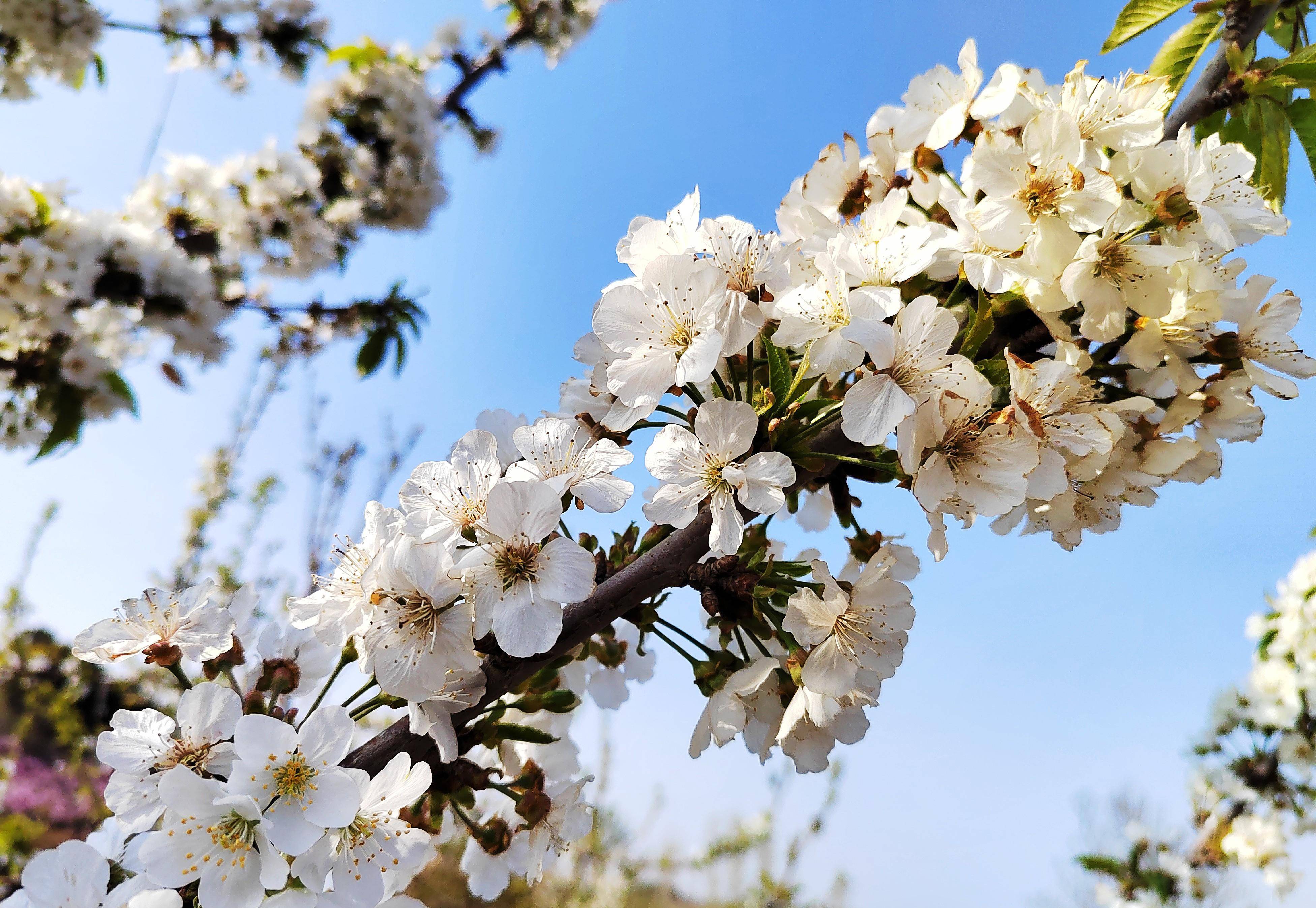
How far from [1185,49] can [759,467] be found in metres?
0.99

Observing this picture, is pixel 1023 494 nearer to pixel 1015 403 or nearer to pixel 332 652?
pixel 1015 403

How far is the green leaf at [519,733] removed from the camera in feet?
2.67

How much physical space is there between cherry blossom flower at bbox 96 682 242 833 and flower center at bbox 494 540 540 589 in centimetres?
30

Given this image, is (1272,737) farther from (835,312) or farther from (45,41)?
(45,41)

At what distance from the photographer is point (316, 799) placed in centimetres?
67

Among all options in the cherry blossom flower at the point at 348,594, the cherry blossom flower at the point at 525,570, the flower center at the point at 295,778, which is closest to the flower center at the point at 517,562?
the cherry blossom flower at the point at 525,570

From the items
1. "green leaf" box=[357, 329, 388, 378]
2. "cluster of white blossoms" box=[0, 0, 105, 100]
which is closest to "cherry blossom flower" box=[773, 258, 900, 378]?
"green leaf" box=[357, 329, 388, 378]

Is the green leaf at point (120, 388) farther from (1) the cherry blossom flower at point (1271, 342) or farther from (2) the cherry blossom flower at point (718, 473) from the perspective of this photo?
(1) the cherry blossom flower at point (1271, 342)

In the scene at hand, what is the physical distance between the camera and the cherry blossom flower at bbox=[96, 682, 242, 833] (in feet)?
2.32

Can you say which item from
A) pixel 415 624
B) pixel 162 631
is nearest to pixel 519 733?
pixel 415 624

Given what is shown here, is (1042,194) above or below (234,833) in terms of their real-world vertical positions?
above

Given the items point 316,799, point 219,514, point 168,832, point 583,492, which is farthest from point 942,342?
point 219,514

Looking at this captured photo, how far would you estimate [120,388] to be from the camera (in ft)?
9.77

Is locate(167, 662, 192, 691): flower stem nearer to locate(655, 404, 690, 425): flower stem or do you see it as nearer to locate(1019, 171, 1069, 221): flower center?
locate(655, 404, 690, 425): flower stem
